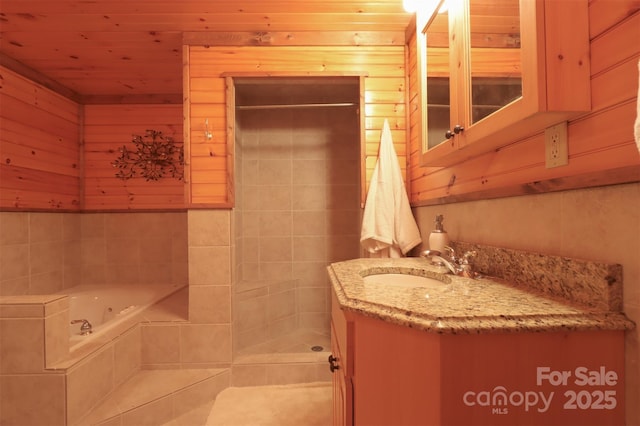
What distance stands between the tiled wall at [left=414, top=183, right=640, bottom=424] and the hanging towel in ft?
2.24

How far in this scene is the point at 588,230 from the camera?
28.3 inches

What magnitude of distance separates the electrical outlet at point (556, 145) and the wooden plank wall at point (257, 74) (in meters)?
1.21

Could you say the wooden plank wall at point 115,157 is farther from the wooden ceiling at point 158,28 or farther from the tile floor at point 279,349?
the tile floor at point 279,349

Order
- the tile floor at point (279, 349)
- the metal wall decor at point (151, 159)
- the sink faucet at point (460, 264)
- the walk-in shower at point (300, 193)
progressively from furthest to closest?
the metal wall decor at point (151, 159), the walk-in shower at point (300, 193), the tile floor at point (279, 349), the sink faucet at point (460, 264)

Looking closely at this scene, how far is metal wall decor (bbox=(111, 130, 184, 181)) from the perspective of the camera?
9.66ft

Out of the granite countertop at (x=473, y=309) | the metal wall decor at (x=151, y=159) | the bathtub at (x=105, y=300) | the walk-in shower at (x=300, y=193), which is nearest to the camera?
the granite countertop at (x=473, y=309)

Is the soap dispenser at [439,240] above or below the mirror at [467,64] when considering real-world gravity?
below

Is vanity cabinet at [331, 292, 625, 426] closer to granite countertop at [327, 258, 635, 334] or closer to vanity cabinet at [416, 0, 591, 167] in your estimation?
granite countertop at [327, 258, 635, 334]

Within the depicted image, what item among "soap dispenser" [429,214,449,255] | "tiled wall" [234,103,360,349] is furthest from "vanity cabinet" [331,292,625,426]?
"tiled wall" [234,103,360,349]

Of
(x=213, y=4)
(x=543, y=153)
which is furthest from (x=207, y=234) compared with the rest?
(x=543, y=153)

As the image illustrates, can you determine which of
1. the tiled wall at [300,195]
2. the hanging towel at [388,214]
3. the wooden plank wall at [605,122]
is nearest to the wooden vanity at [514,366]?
the wooden plank wall at [605,122]

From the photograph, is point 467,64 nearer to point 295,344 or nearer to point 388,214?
point 388,214

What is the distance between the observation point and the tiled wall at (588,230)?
620 mm

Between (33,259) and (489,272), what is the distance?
10.3ft
